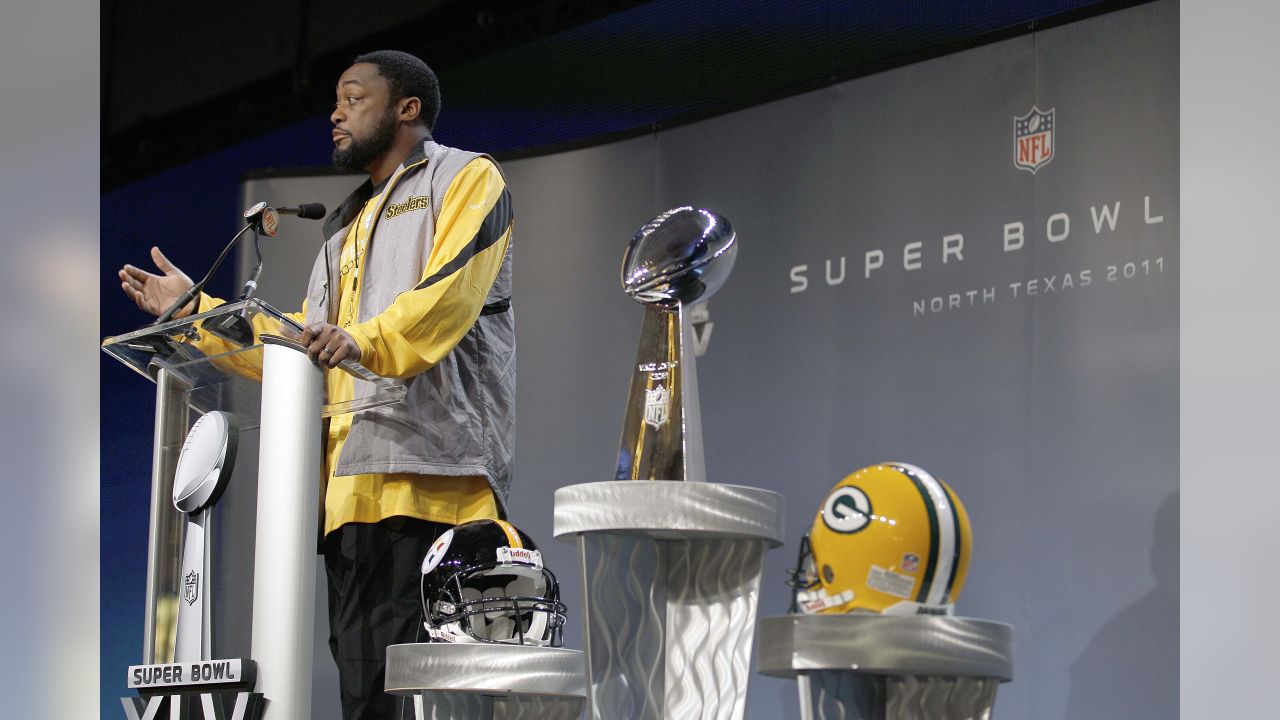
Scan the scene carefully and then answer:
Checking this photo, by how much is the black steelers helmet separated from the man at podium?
267mm

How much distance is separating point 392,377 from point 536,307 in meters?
2.52

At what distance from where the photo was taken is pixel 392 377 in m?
→ 2.16

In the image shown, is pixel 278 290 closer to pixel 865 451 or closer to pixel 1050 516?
pixel 865 451

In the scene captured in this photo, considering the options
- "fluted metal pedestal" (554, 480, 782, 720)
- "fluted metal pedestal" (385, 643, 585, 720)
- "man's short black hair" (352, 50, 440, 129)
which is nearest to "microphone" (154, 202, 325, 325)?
"man's short black hair" (352, 50, 440, 129)

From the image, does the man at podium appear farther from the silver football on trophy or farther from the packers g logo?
the packers g logo

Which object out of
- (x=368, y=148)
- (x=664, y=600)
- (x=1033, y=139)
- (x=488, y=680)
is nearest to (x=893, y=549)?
(x=664, y=600)

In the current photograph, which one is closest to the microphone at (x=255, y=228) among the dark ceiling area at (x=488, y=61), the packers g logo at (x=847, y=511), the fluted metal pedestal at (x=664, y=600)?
the fluted metal pedestal at (x=664, y=600)

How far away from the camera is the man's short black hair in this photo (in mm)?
2682

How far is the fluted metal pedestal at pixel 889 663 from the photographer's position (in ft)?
4.66

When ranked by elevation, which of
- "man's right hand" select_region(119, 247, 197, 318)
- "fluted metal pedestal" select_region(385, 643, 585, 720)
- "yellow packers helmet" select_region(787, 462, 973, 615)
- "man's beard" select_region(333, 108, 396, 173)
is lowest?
"fluted metal pedestal" select_region(385, 643, 585, 720)

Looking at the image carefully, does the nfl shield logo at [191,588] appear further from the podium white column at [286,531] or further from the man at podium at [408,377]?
the man at podium at [408,377]

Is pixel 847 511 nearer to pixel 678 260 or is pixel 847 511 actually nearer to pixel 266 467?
pixel 678 260

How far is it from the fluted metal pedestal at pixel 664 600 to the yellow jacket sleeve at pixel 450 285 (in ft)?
1.79
